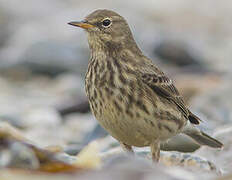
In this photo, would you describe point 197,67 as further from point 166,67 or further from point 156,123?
point 156,123

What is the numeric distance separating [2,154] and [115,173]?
953 millimetres

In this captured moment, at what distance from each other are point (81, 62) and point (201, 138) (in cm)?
698

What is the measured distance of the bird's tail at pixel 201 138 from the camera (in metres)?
7.87

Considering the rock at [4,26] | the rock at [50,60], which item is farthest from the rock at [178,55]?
the rock at [4,26]

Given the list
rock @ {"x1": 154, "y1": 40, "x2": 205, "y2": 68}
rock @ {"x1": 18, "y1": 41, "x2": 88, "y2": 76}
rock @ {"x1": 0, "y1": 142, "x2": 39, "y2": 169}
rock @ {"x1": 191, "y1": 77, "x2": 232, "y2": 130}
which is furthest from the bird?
rock @ {"x1": 154, "y1": 40, "x2": 205, "y2": 68}

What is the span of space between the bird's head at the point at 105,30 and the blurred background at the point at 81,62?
1192mm

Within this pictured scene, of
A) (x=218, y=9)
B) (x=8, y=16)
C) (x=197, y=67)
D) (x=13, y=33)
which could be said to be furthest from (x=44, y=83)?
(x=218, y=9)

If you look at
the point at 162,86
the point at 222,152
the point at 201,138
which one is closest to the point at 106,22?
the point at 162,86

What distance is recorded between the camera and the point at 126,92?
275 inches

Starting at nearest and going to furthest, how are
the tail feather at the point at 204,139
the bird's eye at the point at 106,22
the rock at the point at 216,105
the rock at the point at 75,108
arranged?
the bird's eye at the point at 106,22 → the tail feather at the point at 204,139 → the rock at the point at 216,105 → the rock at the point at 75,108

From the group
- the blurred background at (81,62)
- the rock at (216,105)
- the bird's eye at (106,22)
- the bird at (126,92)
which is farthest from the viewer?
the rock at (216,105)

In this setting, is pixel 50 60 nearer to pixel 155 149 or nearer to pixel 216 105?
pixel 216 105

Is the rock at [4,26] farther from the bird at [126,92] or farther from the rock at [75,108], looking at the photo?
the bird at [126,92]

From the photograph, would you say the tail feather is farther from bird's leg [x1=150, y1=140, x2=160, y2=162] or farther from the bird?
bird's leg [x1=150, y1=140, x2=160, y2=162]
